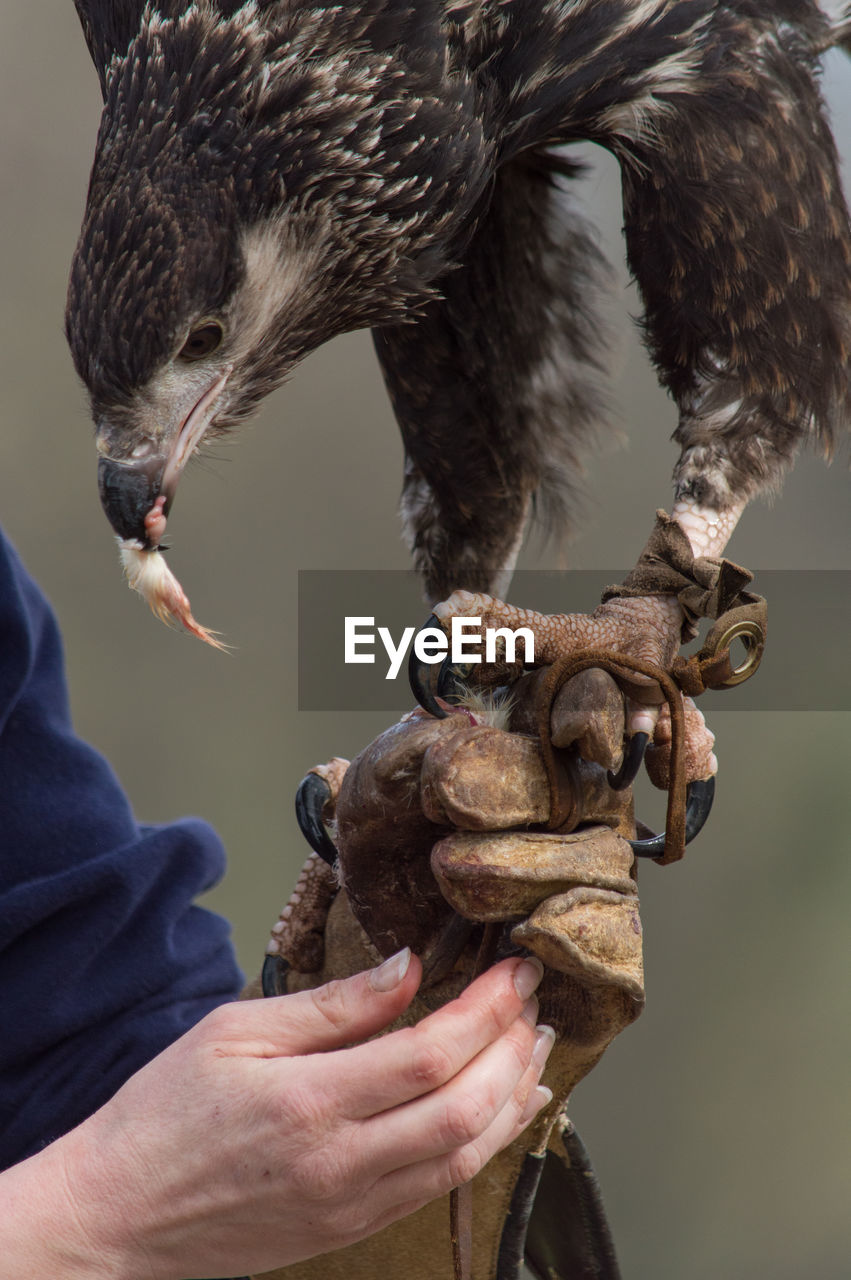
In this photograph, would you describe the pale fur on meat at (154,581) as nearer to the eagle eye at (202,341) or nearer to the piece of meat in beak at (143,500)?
the piece of meat in beak at (143,500)

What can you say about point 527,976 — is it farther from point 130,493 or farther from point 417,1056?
point 130,493

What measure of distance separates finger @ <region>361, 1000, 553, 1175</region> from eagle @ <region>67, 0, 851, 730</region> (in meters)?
0.22

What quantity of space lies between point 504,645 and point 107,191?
Result: 0.31 m

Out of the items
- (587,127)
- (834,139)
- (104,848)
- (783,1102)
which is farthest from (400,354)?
(783,1102)

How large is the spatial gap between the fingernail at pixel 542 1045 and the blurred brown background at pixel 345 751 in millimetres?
1019

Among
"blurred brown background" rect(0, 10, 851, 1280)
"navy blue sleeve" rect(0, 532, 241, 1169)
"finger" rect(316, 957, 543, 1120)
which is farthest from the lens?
"blurred brown background" rect(0, 10, 851, 1280)

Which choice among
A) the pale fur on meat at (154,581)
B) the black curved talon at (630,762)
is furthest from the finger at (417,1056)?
the pale fur on meat at (154,581)

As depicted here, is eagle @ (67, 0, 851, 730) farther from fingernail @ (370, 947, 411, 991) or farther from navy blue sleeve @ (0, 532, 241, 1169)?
navy blue sleeve @ (0, 532, 241, 1169)

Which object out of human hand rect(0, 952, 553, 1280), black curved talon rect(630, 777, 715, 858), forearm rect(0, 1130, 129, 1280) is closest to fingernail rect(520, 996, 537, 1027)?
human hand rect(0, 952, 553, 1280)

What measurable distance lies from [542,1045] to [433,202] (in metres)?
0.46

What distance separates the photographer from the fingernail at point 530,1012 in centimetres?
56

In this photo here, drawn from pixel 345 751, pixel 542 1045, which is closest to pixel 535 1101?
pixel 542 1045

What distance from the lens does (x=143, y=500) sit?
0.57 meters

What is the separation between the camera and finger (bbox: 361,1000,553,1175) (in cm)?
53
